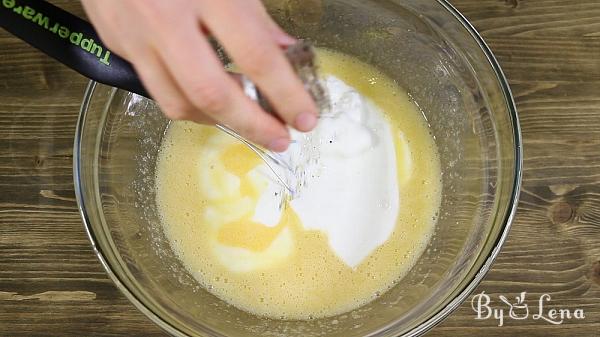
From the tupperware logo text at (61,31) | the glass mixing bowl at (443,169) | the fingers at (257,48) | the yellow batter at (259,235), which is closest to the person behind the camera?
the fingers at (257,48)

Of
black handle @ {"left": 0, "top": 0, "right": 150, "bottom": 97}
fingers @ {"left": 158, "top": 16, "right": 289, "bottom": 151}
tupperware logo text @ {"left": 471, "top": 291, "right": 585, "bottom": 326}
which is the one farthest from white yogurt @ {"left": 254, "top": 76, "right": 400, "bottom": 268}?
fingers @ {"left": 158, "top": 16, "right": 289, "bottom": 151}

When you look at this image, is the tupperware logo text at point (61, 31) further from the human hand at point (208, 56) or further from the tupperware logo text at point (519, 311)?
the tupperware logo text at point (519, 311)

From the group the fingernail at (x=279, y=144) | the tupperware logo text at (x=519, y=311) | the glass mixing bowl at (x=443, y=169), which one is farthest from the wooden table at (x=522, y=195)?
the fingernail at (x=279, y=144)

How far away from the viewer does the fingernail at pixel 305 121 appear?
0.83 m

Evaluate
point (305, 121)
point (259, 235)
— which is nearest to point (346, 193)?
point (259, 235)

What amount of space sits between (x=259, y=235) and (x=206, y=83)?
0.58 metres

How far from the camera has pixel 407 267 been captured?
1.30 meters

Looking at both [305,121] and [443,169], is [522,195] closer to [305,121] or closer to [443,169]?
[443,169]

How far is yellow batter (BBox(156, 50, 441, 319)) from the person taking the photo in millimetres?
1282

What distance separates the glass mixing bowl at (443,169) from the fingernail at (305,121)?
490 millimetres

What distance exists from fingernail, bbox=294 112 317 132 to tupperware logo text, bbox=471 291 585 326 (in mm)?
656

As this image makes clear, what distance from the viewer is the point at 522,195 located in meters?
1.34

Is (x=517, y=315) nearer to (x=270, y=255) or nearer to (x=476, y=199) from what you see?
(x=476, y=199)

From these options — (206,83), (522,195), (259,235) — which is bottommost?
(259,235)
